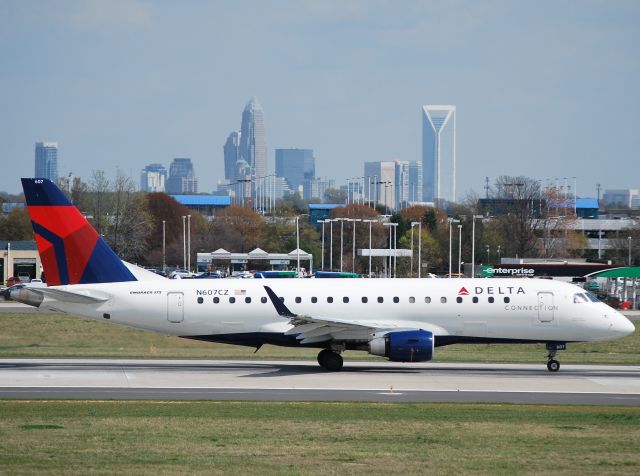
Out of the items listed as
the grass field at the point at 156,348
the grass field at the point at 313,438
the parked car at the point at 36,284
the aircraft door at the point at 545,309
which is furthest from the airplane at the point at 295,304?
the grass field at the point at 313,438

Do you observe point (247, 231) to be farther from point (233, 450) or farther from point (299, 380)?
point (233, 450)

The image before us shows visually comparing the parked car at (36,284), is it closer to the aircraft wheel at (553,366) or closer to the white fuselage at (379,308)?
the white fuselage at (379,308)

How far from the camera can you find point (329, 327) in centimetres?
3416

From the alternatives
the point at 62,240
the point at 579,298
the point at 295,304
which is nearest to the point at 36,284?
the point at 62,240

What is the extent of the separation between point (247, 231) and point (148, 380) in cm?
12067

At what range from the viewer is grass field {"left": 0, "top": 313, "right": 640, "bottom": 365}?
41812mm

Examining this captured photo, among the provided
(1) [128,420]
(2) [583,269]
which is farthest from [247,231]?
(1) [128,420]

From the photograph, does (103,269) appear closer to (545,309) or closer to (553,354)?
(545,309)

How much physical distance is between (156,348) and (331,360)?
11972 millimetres

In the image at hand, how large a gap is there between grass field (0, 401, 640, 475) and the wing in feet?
22.8

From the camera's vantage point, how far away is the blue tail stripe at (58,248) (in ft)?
115

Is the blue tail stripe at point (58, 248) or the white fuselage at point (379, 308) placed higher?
the blue tail stripe at point (58, 248)

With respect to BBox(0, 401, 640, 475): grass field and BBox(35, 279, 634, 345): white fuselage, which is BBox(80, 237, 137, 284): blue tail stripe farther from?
BBox(0, 401, 640, 475): grass field

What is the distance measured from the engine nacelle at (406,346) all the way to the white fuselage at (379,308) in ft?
3.61
